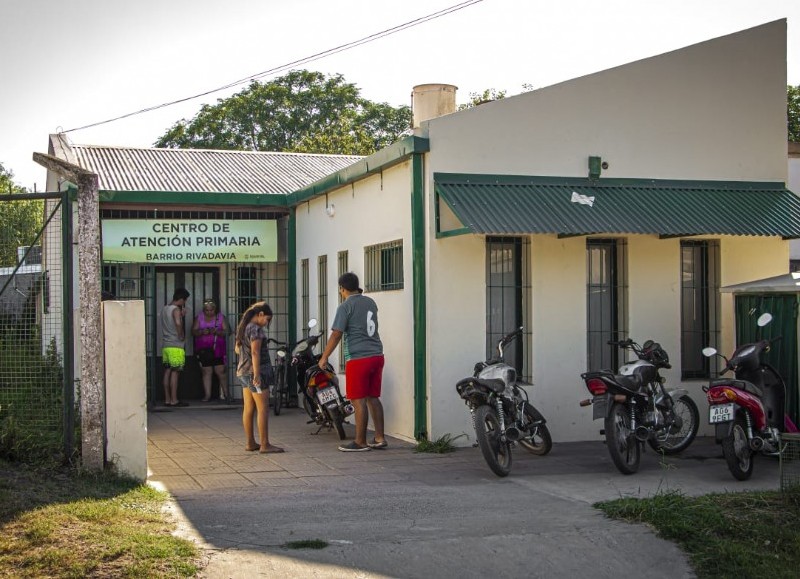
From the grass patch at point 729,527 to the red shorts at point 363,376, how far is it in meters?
3.70

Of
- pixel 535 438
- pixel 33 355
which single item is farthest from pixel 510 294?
pixel 33 355

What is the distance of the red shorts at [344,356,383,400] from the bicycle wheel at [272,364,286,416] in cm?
389

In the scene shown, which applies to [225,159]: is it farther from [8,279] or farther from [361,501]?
[361,501]

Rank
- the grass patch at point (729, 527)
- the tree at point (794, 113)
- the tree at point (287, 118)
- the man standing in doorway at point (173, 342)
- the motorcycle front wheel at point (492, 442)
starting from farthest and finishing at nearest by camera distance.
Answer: the tree at point (287, 118)
the tree at point (794, 113)
the man standing in doorway at point (173, 342)
the motorcycle front wheel at point (492, 442)
the grass patch at point (729, 527)

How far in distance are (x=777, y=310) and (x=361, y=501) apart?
213 inches

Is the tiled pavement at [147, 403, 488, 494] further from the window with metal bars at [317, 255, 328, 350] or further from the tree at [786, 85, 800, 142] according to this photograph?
the tree at [786, 85, 800, 142]

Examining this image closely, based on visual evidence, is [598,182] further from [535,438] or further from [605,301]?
[535,438]

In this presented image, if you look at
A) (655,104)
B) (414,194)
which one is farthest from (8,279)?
(655,104)

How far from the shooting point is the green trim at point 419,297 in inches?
451

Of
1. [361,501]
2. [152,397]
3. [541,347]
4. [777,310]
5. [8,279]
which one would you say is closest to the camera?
[361,501]

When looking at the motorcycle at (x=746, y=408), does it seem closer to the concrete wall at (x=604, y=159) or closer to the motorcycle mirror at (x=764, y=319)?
the motorcycle mirror at (x=764, y=319)

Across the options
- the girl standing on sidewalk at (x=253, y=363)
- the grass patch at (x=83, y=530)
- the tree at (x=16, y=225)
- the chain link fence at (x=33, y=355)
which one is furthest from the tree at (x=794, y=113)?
the grass patch at (x=83, y=530)

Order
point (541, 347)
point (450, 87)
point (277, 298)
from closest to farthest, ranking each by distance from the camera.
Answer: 1. point (541, 347)
2. point (450, 87)
3. point (277, 298)

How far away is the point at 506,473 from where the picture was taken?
9.70 meters
